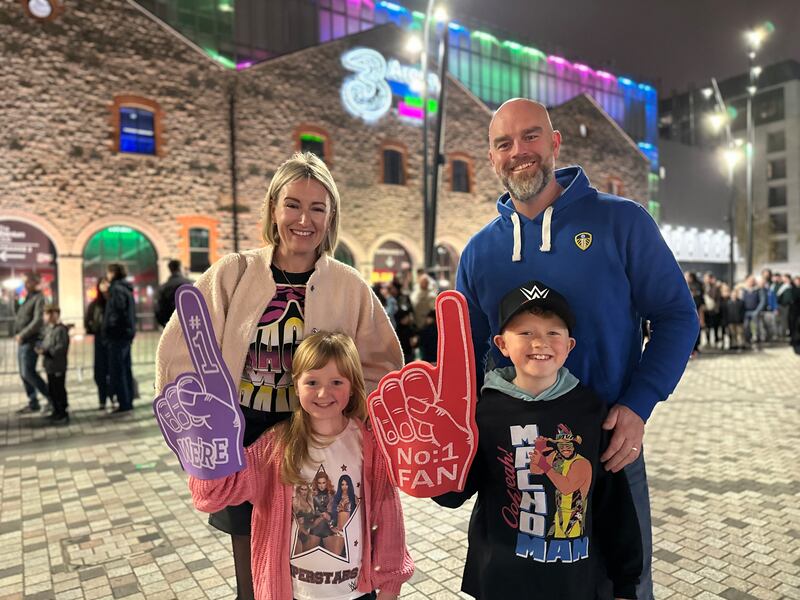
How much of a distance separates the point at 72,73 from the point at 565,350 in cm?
1540

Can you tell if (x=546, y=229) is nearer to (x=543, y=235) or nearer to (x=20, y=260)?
(x=543, y=235)

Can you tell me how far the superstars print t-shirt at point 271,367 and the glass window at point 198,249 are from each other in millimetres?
13822

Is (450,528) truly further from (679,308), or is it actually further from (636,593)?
(679,308)

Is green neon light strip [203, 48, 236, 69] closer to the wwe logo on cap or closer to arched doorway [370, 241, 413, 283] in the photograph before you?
arched doorway [370, 241, 413, 283]

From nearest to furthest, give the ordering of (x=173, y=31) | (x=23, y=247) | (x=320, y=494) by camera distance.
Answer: (x=320, y=494), (x=23, y=247), (x=173, y=31)

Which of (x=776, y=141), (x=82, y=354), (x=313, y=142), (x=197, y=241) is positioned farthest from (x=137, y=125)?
(x=776, y=141)

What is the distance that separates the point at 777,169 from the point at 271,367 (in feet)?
161

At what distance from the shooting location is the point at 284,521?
1.92 meters

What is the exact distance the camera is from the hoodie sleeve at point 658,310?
1.77 m

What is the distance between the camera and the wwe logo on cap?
1.65 meters

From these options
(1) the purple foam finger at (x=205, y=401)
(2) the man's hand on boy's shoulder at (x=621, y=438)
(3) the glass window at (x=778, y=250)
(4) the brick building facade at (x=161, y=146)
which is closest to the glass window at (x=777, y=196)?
(3) the glass window at (x=778, y=250)

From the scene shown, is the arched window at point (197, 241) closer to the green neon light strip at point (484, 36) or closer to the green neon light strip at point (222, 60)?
the green neon light strip at point (222, 60)

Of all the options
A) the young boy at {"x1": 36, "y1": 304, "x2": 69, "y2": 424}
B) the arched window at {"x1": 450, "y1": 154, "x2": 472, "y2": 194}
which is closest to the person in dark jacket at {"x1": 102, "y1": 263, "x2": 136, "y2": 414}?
the young boy at {"x1": 36, "y1": 304, "x2": 69, "y2": 424}

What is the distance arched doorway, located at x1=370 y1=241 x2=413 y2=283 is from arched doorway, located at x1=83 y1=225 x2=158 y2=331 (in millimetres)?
6382
